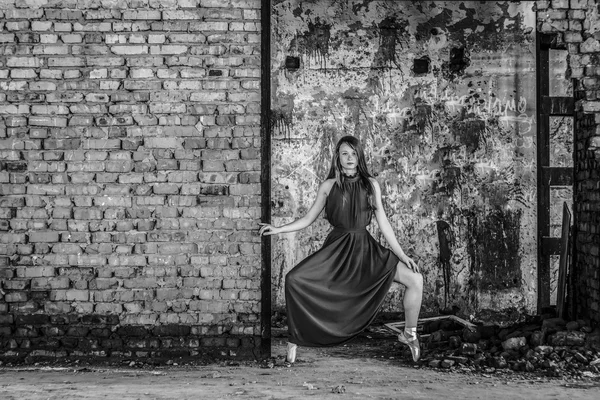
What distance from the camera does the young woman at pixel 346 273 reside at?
545 centimetres

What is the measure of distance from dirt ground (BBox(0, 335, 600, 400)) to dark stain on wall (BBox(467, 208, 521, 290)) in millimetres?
2418

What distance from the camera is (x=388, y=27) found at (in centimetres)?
779

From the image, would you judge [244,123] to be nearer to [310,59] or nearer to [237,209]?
[237,209]

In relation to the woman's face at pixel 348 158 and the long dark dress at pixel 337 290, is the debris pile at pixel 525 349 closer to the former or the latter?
the long dark dress at pixel 337 290

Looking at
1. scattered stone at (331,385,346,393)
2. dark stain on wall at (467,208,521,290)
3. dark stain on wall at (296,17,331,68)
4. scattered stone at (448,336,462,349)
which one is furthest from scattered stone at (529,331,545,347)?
dark stain on wall at (296,17,331,68)

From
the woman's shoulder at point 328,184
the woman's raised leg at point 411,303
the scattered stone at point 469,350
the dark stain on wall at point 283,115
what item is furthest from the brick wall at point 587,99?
the dark stain on wall at point 283,115

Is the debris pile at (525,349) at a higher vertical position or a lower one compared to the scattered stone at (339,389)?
higher

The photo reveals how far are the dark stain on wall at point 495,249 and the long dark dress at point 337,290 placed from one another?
250 centimetres

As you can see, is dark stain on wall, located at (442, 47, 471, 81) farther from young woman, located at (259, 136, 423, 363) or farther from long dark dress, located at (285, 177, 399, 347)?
long dark dress, located at (285, 177, 399, 347)

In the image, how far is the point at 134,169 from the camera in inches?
221

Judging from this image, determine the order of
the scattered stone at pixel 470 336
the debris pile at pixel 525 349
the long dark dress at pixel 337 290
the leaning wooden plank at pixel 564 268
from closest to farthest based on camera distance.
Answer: the debris pile at pixel 525 349 → the long dark dress at pixel 337 290 → the scattered stone at pixel 470 336 → the leaning wooden plank at pixel 564 268

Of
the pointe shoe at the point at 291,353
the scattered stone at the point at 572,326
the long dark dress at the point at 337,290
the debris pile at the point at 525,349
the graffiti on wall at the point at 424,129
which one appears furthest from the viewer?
the graffiti on wall at the point at 424,129

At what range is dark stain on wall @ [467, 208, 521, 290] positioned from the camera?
779 centimetres

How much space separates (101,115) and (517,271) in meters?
4.67
